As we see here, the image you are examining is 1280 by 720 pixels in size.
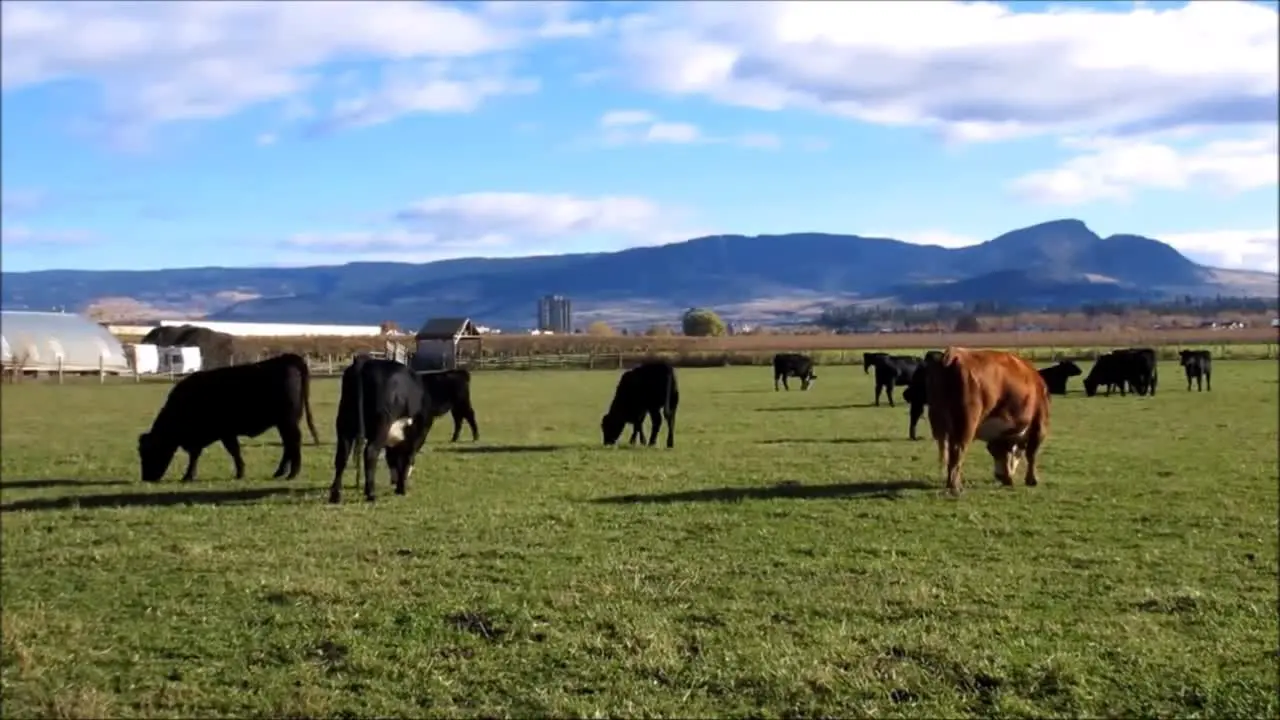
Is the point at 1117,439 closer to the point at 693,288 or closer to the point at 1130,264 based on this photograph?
the point at 1130,264

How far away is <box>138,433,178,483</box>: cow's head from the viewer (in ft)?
56.2

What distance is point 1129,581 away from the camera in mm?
9547

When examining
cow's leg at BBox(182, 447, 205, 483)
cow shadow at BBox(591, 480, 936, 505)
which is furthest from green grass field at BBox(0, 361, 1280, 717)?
cow's leg at BBox(182, 447, 205, 483)

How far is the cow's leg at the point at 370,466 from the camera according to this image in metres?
14.2

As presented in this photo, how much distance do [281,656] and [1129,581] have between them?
6359mm

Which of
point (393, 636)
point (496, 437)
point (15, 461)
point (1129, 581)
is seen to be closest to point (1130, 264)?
point (1129, 581)

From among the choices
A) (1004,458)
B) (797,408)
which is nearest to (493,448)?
(1004,458)

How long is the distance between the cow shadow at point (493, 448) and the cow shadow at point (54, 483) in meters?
5.52

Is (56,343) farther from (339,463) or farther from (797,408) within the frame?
(797,408)

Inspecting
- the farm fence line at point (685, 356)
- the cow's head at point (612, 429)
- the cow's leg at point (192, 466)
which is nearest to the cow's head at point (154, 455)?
the cow's leg at point (192, 466)

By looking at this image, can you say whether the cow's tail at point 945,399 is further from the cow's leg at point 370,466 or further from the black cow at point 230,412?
the black cow at point 230,412

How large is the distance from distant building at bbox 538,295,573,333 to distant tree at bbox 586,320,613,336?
16 centimetres

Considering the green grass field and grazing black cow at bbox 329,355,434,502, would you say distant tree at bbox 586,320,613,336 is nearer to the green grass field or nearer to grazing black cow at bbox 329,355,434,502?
the green grass field

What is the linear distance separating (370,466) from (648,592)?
5.93 metres
